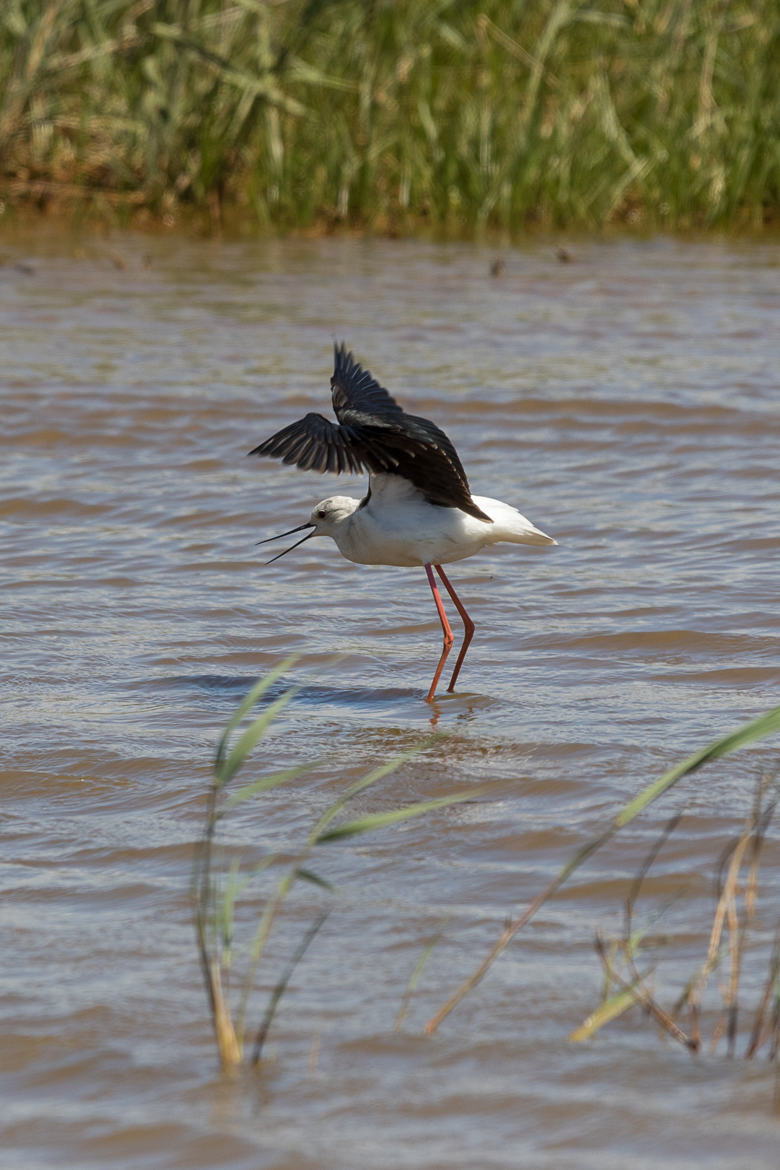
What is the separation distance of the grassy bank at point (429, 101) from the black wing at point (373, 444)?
7705 mm

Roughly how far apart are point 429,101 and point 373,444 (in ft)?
28.7

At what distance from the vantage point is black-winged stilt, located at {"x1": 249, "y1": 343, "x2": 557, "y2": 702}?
4.79m

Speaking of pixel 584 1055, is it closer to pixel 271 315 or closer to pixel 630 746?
pixel 630 746

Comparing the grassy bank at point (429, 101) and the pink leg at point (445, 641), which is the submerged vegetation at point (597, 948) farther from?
the grassy bank at point (429, 101)

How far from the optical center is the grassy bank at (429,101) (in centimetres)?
1259

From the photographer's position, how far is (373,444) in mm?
4863

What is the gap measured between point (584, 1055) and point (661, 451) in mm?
5254

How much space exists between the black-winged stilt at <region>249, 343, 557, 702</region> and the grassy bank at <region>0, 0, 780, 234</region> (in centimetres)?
762

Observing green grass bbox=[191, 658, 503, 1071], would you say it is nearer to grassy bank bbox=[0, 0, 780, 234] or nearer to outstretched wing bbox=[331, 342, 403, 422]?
outstretched wing bbox=[331, 342, 403, 422]

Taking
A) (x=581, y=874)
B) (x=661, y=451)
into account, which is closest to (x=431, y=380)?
(x=661, y=451)

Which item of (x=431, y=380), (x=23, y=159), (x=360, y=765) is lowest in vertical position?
(x=360, y=765)

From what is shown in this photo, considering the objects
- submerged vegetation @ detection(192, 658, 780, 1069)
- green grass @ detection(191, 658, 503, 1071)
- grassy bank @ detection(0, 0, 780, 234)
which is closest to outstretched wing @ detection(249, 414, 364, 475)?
green grass @ detection(191, 658, 503, 1071)

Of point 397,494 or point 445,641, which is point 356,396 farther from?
point 445,641

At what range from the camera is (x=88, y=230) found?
552 inches
